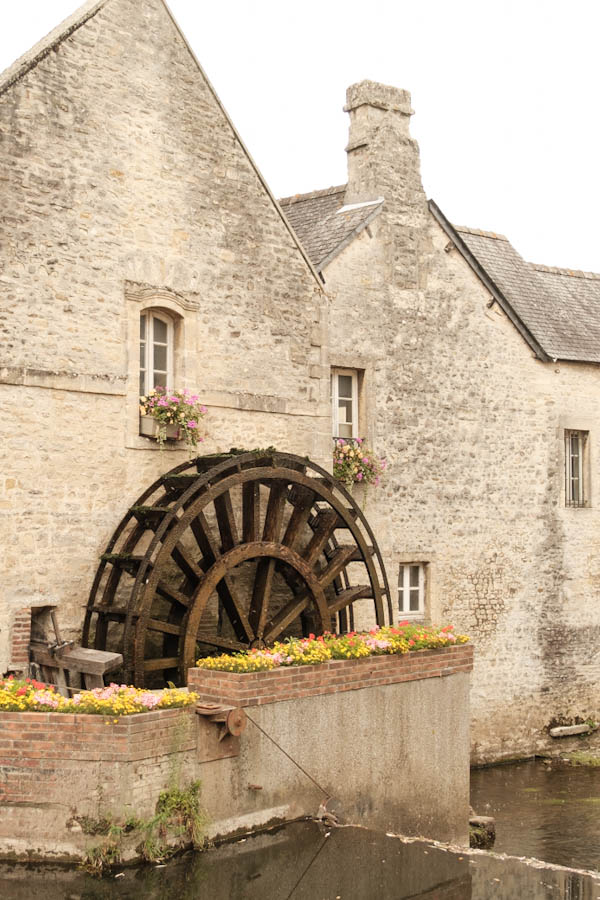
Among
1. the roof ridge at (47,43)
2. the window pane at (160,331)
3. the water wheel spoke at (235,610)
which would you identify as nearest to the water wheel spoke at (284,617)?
the water wheel spoke at (235,610)

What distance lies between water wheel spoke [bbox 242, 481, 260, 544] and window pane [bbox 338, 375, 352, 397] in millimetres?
3047

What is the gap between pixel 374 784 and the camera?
9.69 m

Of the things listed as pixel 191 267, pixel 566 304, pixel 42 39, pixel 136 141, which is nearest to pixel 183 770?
pixel 191 267

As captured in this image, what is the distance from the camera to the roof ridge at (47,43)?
33.6 feet

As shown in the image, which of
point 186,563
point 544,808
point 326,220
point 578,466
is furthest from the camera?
point 578,466

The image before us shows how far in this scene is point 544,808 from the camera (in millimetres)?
13086

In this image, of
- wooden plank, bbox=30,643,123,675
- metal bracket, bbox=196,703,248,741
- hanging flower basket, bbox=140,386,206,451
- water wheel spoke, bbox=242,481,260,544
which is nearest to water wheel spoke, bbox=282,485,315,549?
A: water wheel spoke, bbox=242,481,260,544

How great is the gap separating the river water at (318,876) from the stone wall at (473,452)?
5.72 meters

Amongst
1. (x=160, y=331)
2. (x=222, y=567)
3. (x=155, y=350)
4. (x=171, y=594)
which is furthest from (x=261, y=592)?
(x=160, y=331)

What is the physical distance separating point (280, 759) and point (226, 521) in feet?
8.85

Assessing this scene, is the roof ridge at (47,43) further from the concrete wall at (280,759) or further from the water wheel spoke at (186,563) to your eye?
the concrete wall at (280,759)

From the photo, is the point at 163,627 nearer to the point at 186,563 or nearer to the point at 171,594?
the point at 171,594

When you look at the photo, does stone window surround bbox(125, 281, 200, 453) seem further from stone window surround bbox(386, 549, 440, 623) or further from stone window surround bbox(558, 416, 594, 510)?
stone window surround bbox(558, 416, 594, 510)

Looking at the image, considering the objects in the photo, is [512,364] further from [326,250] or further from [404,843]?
[404,843]
